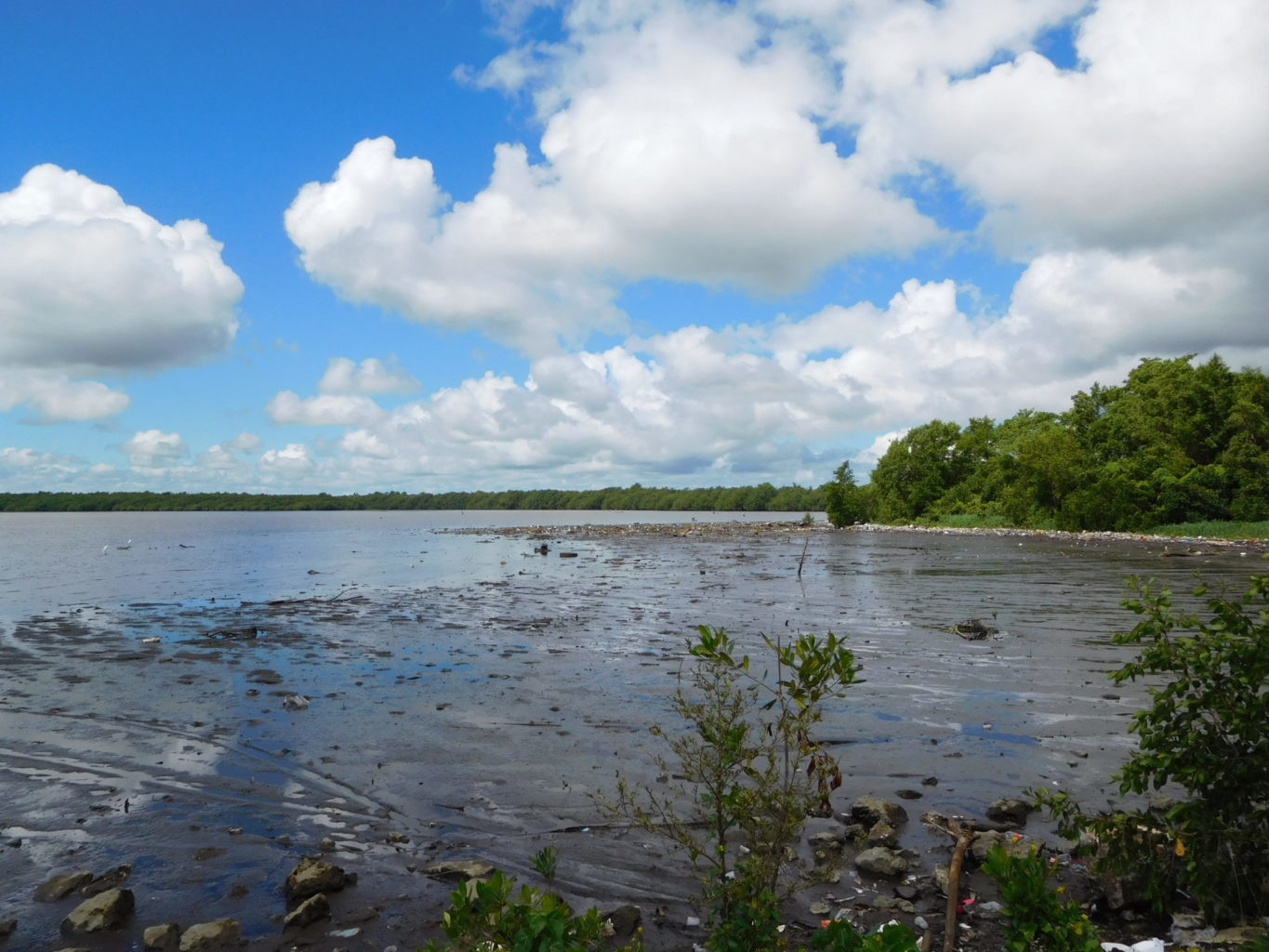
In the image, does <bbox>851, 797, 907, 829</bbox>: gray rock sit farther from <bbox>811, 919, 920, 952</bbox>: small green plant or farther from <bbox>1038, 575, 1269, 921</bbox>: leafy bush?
<bbox>811, 919, 920, 952</bbox>: small green plant

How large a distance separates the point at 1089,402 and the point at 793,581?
A: 64.6 meters

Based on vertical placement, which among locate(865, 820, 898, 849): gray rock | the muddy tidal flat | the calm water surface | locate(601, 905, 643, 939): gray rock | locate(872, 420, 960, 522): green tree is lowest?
the calm water surface

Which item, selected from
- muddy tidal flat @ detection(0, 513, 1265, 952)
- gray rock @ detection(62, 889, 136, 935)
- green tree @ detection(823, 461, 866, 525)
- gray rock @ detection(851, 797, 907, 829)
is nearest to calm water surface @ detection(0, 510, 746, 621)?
muddy tidal flat @ detection(0, 513, 1265, 952)

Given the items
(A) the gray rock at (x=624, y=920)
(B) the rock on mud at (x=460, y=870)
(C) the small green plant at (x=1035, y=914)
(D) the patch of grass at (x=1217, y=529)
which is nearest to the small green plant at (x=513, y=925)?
(C) the small green plant at (x=1035, y=914)

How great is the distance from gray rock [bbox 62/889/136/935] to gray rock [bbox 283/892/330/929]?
1193 mm

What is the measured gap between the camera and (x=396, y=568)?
123 ft

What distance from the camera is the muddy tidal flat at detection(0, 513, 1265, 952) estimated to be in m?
6.21

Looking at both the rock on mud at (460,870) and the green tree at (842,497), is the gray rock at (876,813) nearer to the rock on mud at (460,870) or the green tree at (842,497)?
the rock on mud at (460,870)

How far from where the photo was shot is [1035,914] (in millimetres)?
3619

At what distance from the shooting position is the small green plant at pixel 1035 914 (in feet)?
11.5

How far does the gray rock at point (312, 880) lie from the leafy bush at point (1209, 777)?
532 centimetres

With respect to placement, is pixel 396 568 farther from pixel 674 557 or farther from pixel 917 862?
pixel 917 862

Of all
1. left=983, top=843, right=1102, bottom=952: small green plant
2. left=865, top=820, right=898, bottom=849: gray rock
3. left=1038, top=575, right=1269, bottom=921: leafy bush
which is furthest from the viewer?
left=865, top=820, right=898, bottom=849: gray rock

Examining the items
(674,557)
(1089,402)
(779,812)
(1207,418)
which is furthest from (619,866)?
(1089,402)
